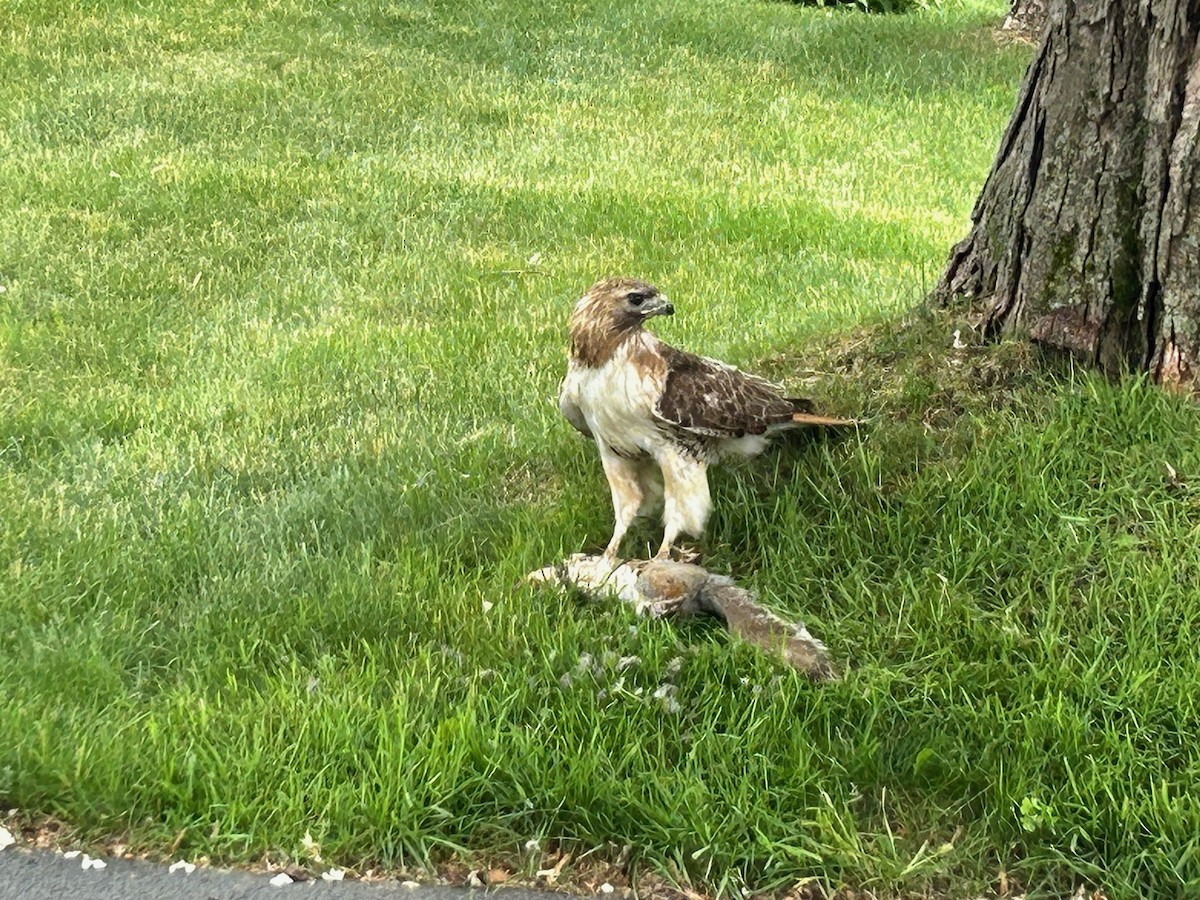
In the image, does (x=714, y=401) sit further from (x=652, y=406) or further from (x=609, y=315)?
(x=609, y=315)

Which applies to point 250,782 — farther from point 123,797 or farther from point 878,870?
point 878,870

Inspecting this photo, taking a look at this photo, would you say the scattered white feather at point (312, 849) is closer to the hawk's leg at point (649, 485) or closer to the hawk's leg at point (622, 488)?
the hawk's leg at point (622, 488)

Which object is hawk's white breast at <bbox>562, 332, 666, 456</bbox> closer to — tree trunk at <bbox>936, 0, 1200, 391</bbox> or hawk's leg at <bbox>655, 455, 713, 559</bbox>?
hawk's leg at <bbox>655, 455, 713, 559</bbox>

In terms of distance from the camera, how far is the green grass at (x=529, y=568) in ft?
8.92

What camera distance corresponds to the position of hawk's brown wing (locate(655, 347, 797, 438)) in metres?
3.54

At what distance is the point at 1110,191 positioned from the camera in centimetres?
373

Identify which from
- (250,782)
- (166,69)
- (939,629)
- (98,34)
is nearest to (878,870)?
(939,629)

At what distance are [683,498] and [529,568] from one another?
1.83 ft

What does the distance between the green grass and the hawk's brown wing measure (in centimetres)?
29

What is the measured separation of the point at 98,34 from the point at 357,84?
346cm

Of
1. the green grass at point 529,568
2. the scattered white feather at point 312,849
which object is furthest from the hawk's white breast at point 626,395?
the scattered white feather at point 312,849

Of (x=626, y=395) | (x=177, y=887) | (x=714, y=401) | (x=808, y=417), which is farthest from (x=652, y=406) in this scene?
(x=177, y=887)

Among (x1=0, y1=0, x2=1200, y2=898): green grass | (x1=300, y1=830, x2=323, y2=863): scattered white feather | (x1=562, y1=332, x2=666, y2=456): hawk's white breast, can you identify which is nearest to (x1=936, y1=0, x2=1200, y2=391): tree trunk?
(x1=0, y1=0, x2=1200, y2=898): green grass


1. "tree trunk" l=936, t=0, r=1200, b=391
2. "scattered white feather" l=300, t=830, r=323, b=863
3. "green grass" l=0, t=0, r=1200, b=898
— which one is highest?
"tree trunk" l=936, t=0, r=1200, b=391
